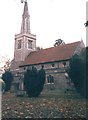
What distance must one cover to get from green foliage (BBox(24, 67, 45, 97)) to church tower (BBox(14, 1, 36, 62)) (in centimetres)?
2263

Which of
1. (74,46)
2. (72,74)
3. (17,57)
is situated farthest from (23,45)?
(72,74)

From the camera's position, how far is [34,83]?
28859 mm

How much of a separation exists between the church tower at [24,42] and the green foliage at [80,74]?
2753cm

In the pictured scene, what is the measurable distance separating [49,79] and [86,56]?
19254 millimetres

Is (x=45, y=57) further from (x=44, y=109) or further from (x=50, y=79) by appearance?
(x=44, y=109)

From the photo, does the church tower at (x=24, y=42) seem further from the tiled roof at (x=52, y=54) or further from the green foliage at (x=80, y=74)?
the green foliage at (x=80, y=74)

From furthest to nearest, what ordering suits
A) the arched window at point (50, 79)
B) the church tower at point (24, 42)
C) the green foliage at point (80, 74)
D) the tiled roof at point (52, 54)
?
the church tower at point (24, 42) → the arched window at point (50, 79) → the tiled roof at point (52, 54) → the green foliage at point (80, 74)

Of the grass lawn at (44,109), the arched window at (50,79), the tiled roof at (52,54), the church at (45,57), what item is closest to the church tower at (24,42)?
the church at (45,57)

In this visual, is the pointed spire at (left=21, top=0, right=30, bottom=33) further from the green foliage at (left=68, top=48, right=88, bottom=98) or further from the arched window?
the green foliage at (left=68, top=48, right=88, bottom=98)

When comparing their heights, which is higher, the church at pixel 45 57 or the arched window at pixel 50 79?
the church at pixel 45 57

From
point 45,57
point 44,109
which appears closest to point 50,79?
point 45,57

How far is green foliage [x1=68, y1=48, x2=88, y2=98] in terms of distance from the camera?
80.2ft

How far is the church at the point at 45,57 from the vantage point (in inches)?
1630

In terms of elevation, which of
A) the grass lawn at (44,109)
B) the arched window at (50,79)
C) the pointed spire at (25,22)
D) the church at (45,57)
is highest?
the pointed spire at (25,22)
